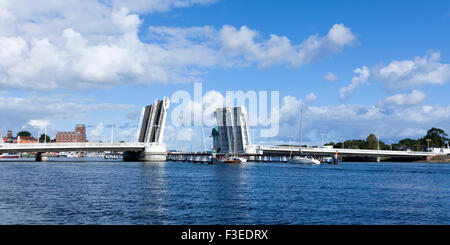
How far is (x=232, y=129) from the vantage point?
467ft

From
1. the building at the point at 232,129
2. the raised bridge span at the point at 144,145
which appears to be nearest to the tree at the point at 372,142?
the building at the point at 232,129

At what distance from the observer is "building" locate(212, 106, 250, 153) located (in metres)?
136

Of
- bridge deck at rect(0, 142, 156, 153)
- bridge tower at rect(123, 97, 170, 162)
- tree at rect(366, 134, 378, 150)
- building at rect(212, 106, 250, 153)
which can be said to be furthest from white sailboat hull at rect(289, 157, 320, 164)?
tree at rect(366, 134, 378, 150)

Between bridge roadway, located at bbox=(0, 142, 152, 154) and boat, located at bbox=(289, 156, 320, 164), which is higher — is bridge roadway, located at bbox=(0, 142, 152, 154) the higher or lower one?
the higher one

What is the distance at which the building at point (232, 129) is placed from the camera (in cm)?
13575

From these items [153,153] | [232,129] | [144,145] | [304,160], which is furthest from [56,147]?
[232,129]

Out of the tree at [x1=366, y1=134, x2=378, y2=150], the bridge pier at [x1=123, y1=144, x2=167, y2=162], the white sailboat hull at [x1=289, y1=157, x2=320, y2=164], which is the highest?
the tree at [x1=366, y1=134, x2=378, y2=150]

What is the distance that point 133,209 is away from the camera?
23469 mm

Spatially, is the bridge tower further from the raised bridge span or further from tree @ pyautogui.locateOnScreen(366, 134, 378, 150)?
tree @ pyautogui.locateOnScreen(366, 134, 378, 150)
